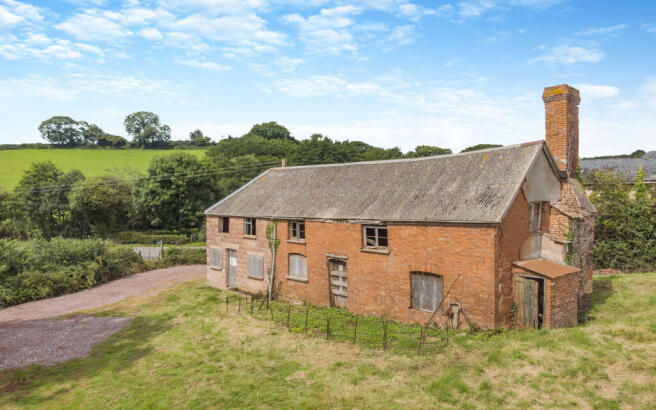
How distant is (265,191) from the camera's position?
25.4 meters

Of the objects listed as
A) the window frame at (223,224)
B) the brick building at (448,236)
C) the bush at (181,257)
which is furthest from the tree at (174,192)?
the brick building at (448,236)

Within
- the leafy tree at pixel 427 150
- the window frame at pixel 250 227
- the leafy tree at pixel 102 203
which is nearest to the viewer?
the window frame at pixel 250 227

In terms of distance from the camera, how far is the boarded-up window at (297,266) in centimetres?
2083

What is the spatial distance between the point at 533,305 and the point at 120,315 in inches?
834

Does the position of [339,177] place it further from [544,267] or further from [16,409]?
[16,409]

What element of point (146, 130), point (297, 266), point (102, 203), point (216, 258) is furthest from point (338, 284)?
point (146, 130)

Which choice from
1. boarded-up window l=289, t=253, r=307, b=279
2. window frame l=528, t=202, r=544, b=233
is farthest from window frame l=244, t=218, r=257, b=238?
window frame l=528, t=202, r=544, b=233

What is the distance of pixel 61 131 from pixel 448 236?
397 ft

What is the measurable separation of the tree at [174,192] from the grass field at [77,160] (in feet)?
49.0

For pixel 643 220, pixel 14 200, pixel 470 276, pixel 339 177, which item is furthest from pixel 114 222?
pixel 643 220

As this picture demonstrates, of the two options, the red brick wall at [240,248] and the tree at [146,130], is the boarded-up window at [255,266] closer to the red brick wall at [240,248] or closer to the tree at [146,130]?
the red brick wall at [240,248]

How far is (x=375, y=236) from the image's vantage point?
57.3 ft

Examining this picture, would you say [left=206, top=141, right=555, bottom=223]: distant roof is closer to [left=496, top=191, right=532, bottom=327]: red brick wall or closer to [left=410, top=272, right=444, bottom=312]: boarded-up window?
[left=496, top=191, right=532, bottom=327]: red brick wall

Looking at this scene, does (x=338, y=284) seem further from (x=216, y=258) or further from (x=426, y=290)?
(x=216, y=258)
